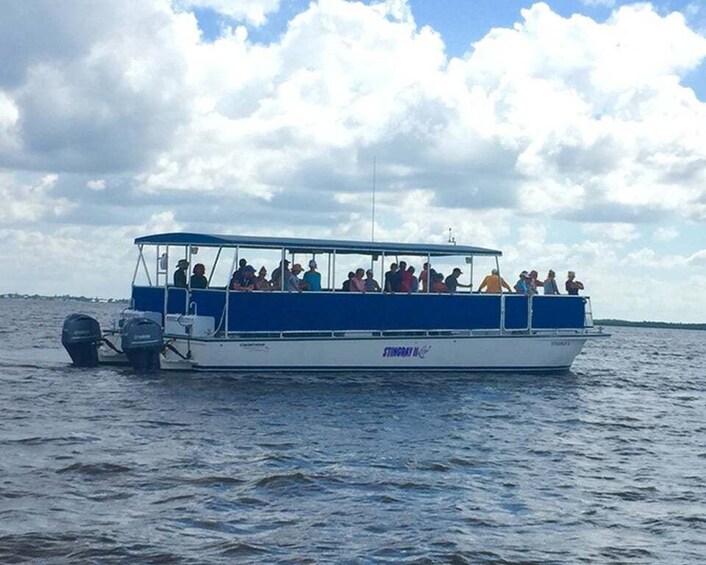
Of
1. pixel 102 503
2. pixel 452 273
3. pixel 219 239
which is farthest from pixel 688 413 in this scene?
pixel 102 503

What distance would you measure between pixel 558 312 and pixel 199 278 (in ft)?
32.1

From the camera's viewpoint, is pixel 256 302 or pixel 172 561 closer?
pixel 172 561

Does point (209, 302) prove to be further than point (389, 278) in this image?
No

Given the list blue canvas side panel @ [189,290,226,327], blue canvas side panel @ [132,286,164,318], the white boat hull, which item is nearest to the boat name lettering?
the white boat hull

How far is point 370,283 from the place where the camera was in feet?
85.3

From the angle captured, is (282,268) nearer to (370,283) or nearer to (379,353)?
(370,283)

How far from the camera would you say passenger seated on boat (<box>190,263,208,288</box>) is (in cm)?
2481

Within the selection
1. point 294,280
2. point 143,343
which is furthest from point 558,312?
point 143,343

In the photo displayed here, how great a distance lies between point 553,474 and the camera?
14258 millimetres

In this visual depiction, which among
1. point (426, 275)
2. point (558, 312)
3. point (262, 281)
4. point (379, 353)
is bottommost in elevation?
point (379, 353)

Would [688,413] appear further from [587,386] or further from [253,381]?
[253,381]

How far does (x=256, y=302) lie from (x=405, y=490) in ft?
40.1

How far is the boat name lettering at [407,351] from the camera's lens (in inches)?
1007

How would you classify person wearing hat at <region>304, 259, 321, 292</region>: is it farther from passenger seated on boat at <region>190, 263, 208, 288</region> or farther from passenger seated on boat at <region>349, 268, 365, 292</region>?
passenger seated on boat at <region>190, 263, 208, 288</region>
